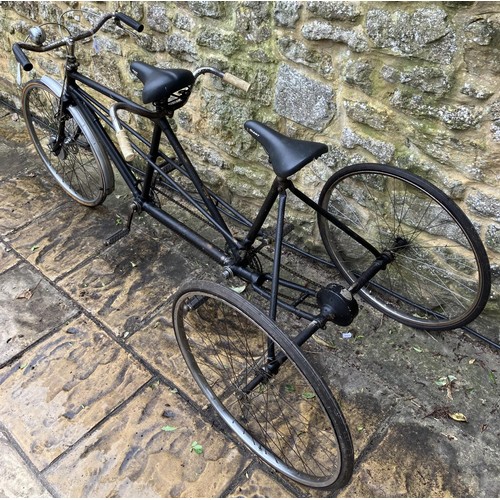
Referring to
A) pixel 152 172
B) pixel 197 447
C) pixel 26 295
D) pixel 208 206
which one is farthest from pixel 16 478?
pixel 152 172

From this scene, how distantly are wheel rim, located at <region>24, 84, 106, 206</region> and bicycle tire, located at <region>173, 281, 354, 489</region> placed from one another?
1.36m

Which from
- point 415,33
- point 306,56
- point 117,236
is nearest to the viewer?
point 415,33

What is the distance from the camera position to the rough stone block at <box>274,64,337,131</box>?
2.63m

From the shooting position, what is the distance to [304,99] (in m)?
2.71

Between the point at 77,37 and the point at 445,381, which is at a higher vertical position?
the point at 77,37

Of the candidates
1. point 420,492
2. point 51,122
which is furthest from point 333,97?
point 51,122

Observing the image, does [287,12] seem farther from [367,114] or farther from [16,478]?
[16,478]

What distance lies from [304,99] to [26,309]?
2.00m

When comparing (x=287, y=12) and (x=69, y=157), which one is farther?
(x=69, y=157)

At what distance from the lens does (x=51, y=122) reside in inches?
175

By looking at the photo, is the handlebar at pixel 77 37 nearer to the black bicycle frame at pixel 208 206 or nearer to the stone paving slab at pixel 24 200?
the black bicycle frame at pixel 208 206

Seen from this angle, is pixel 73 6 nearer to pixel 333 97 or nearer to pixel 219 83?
pixel 219 83

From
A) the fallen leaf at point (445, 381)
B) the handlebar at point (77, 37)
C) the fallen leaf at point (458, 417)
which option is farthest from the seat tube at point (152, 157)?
the fallen leaf at point (458, 417)

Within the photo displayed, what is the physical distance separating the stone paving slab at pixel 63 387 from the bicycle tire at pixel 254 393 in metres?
0.36
